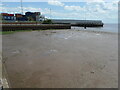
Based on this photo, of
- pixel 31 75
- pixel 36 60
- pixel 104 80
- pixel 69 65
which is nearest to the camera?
pixel 104 80

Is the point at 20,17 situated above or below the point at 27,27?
above

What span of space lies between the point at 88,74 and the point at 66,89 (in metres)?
1.84

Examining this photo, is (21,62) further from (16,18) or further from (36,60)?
(16,18)

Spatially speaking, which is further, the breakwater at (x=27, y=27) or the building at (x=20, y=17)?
the building at (x=20, y=17)

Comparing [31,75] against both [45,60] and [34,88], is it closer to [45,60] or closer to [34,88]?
[34,88]

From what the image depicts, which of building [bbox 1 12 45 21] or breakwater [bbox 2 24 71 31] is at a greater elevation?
building [bbox 1 12 45 21]

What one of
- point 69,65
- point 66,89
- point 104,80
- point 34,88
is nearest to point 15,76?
point 34,88

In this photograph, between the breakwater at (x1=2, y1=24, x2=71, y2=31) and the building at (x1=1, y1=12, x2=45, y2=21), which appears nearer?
the breakwater at (x1=2, y1=24, x2=71, y2=31)

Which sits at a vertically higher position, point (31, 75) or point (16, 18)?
point (16, 18)

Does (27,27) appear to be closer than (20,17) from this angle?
Yes

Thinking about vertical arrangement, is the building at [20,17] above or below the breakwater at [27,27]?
above

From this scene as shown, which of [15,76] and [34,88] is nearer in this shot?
[34,88]

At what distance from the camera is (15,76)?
5.95 metres

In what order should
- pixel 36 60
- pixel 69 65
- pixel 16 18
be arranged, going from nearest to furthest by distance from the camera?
pixel 69 65 < pixel 36 60 < pixel 16 18
